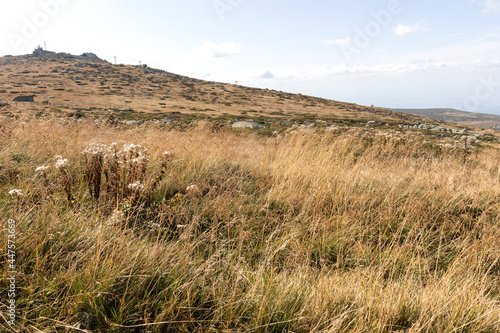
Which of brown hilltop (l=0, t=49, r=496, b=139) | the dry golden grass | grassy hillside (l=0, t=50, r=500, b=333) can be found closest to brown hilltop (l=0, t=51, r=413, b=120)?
brown hilltop (l=0, t=49, r=496, b=139)

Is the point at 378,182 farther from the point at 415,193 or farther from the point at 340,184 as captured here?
the point at 340,184

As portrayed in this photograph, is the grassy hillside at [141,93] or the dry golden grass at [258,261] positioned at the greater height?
the grassy hillside at [141,93]

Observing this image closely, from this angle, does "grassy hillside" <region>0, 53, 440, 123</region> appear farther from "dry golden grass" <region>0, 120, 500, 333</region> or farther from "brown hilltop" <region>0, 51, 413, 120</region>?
"dry golden grass" <region>0, 120, 500, 333</region>

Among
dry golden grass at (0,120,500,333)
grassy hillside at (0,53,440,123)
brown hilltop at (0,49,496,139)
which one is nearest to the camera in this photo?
dry golden grass at (0,120,500,333)

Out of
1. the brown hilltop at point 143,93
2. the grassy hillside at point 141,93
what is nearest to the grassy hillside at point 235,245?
the grassy hillside at point 141,93

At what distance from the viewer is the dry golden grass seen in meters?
1.64

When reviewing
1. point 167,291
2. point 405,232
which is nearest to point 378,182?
point 405,232

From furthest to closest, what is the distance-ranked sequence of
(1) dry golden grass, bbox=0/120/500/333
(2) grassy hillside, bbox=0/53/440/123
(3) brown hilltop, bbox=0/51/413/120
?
(3) brown hilltop, bbox=0/51/413/120
(2) grassy hillside, bbox=0/53/440/123
(1) dry golden grass, bbox=0/120/500/333

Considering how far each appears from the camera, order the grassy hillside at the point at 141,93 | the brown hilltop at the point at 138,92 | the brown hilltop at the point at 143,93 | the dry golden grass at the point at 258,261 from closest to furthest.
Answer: the dry golden grass at the point at 258,261 → the brown hilltop at the point at 143,93 → the grassy hillside at the point at 141,93 → the brown hilltop at the point at 138,92

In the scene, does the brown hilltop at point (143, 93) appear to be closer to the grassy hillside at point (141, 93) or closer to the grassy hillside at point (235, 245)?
the grassy hillside at point (141, 93)

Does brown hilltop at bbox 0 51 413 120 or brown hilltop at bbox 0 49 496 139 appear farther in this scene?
brown hilltop at bbox 0 51 413 120

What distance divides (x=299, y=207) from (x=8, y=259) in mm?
2935

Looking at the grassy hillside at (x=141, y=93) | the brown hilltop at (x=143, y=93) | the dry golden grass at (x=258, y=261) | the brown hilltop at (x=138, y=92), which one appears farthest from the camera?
the brown hilltop at (x=138, y=92)

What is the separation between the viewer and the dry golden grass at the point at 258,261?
164 centimetres
